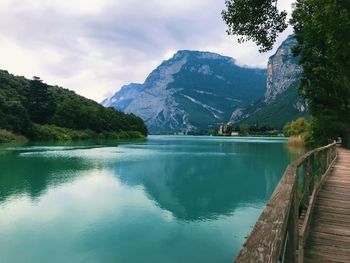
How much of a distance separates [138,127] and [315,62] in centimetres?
16596

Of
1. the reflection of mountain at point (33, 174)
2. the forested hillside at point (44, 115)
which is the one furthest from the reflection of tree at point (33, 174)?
the forested hillside at point (44, 115)

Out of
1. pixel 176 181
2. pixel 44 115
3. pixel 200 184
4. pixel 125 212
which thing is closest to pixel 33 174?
pixel 176 181

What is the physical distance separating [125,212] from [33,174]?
1968cm

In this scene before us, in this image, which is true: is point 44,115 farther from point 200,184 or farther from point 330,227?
point 330,227

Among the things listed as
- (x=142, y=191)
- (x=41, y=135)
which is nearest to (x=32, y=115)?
(x=41, y=135)

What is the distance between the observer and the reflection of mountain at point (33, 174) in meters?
31.7

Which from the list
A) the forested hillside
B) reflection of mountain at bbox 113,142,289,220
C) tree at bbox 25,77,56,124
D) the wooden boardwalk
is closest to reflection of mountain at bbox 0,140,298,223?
reflection of mountain at bbox 113,142,289,220

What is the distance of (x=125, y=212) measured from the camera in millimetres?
25250

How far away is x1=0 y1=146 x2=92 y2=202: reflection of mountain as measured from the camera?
31677 millimetres

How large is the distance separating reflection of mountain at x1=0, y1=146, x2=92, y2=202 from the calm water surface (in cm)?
10

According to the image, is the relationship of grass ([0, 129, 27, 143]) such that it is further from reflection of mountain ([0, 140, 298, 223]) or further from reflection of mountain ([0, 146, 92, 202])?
reflection of mountain ([0, 140, 298, 223])

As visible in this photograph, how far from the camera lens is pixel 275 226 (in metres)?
3.71

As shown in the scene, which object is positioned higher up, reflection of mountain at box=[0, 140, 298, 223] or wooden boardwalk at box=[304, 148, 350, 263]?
wooden boardwalk at box=[304, 148, 350, 263]

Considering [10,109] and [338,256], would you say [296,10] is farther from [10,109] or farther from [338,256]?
[10,109]
